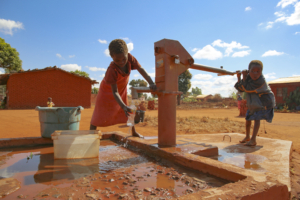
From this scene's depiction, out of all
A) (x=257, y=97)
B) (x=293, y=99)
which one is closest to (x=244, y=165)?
(x=257, y=97)

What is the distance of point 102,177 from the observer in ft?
5.49

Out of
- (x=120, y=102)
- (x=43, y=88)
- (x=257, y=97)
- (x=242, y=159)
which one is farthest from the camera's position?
(x=43, y=88)

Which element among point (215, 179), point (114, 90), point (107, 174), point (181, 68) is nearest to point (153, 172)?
point (107, 174)

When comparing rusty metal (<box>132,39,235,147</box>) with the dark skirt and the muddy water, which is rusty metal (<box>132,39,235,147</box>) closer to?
the muddy water

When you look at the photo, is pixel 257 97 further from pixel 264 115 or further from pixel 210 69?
pixel 210 69

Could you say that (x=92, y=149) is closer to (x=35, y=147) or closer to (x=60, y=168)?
(x=60, y=168)

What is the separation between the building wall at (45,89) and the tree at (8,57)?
11112 mm

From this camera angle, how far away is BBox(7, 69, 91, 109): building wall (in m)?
14.0

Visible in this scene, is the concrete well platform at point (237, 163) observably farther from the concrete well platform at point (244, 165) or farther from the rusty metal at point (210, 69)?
the rusty metal at point (210, 69)

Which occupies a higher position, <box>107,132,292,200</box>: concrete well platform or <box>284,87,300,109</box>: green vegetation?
<box>284,87,300,109</box>: green vegetation

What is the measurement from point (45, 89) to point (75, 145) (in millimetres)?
14508

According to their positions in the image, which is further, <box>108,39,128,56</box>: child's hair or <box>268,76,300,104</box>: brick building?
<box>268,76,300,104</box>: brick building

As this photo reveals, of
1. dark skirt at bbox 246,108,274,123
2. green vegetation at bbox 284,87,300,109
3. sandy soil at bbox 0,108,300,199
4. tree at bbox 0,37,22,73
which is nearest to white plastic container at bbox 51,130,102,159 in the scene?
sandy soil at bbox 0,108,300,199

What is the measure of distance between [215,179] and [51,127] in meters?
2.71
